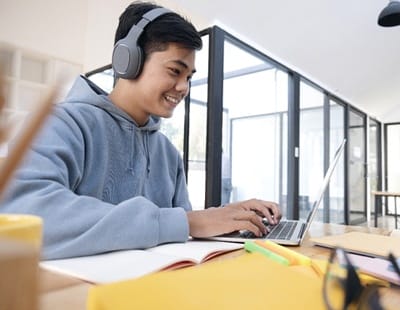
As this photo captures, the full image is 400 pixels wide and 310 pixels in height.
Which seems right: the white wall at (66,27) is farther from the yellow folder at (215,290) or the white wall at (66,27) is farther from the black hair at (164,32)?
the yellow folder at (215,290)

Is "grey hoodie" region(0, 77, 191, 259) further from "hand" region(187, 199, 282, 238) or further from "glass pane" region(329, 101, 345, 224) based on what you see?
"glass pane" region(329, 101, 345, 224)

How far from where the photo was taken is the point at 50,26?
2.98m

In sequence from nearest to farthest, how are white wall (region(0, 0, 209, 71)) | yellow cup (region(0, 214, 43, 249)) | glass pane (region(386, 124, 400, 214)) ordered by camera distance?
yellow cup (region(0, 214, 43, 249))
white wall (region(0, 0, 209, 71))
glass pane (region(386, 124, 400, 214))

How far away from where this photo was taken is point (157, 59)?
863 mm

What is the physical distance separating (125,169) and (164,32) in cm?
37

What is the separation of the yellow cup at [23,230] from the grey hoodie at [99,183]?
0.9 inches

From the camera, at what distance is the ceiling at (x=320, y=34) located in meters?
2.26

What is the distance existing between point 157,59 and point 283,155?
2.65 m

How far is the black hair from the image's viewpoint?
0.83 m

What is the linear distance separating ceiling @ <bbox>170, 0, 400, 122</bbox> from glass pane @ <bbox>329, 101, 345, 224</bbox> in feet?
1.11

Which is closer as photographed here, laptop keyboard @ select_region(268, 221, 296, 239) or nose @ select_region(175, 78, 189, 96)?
laptop keyboard @ select_region(268, 221, 296, 239)

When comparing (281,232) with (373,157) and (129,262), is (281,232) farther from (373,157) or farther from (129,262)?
(373,157)

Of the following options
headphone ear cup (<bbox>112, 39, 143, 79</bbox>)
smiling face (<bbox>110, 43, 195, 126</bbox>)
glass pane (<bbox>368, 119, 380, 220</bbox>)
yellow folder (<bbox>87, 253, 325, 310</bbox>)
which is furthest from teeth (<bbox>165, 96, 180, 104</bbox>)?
glass pane (<bbox>368, 119, 380, 220</bbox>)

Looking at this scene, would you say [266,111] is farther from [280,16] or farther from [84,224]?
[84,224]
